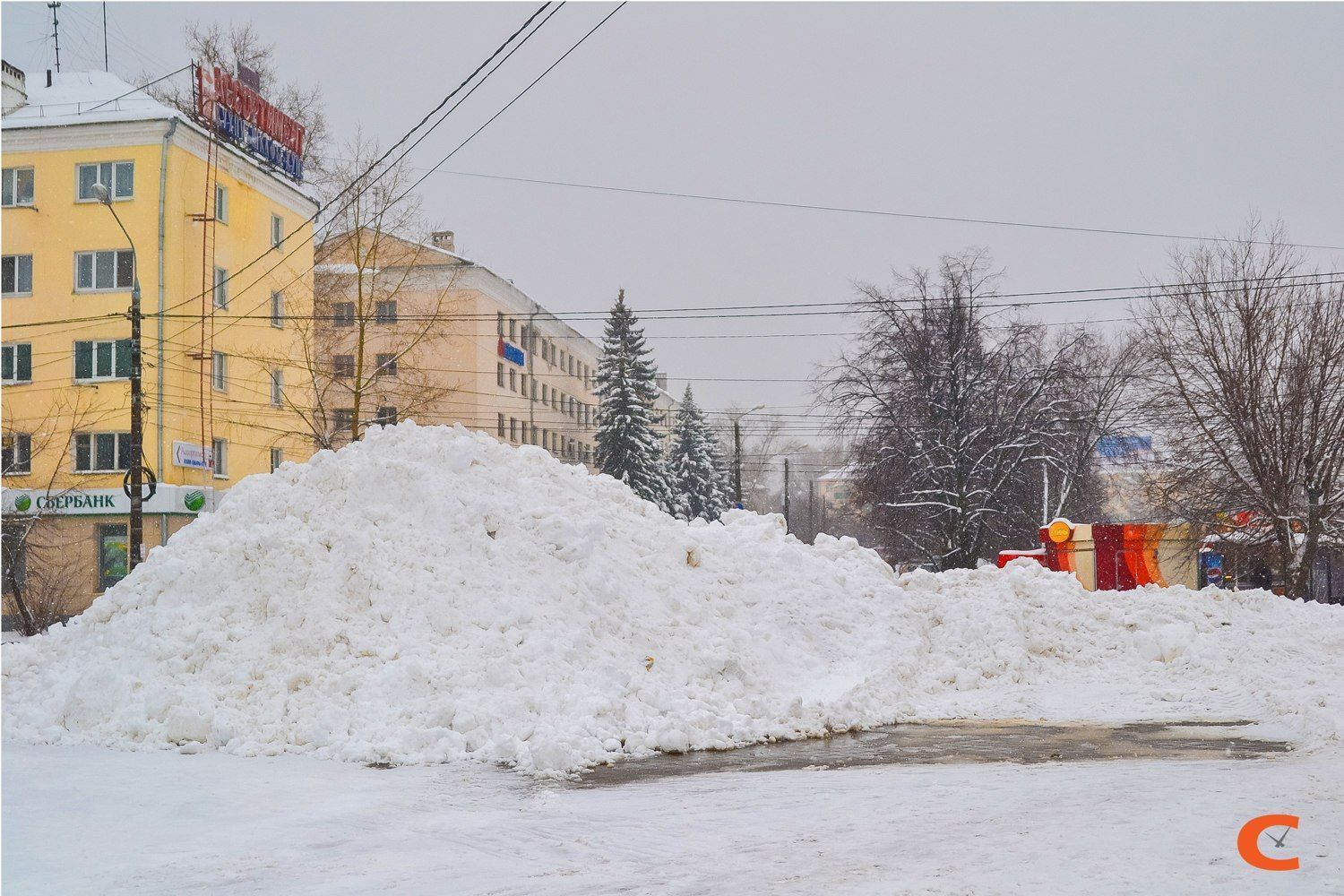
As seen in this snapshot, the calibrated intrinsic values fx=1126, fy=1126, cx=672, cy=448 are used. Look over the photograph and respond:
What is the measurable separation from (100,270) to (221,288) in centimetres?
314

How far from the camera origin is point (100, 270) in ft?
102

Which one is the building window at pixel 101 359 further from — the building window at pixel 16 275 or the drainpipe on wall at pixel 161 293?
the building window at pixel 16 275

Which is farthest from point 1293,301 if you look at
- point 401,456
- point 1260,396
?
point 401,456

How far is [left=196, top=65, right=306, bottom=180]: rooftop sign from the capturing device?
31.6 m

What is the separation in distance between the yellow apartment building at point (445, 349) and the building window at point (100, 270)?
564cm

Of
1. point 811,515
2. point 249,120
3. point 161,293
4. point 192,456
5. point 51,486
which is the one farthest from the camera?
point 811,515

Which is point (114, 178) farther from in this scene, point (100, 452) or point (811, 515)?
point (811, 515)

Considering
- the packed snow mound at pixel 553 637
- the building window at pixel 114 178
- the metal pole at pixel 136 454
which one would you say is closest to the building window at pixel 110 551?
the building window at pixel 114 178

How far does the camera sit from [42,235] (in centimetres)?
3136

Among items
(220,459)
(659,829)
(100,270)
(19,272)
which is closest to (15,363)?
(19,272)

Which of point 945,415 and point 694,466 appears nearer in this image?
point 945,415

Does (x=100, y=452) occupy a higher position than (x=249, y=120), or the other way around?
(x=249, y=120)

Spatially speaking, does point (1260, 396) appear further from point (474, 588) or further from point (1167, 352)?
point (474, 588)

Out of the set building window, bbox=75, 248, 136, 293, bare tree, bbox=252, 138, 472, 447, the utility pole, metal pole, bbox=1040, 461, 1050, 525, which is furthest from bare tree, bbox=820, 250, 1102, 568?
the utility pole
